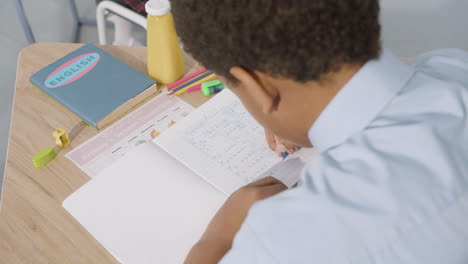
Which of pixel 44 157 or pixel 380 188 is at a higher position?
pixel 380 188

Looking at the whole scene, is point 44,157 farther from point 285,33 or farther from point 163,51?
point 285,33

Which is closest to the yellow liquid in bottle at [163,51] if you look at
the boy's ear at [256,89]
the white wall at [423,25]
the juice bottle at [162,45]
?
the juice bottle at [162,45]

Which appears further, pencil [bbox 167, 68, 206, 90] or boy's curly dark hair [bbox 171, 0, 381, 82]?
pencil [bbox 167, 68, 206, 90]

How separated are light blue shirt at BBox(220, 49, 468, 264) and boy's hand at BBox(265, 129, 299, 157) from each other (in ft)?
0.68

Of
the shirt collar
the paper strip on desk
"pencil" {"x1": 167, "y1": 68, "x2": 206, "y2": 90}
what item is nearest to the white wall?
"pencil" {"x1": 167, "y1": 68, "x2": 206, "y2": 90}

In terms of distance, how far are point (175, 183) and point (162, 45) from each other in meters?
0.32

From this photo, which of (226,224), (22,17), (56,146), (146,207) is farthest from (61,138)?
(22,17)

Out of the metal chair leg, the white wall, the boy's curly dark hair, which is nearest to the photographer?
the boy's curly dark hair

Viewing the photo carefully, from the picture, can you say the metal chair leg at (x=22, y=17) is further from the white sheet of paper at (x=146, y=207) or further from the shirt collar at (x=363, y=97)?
the shirt collar at (x=363, y=97)

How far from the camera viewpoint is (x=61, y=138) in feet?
2.81

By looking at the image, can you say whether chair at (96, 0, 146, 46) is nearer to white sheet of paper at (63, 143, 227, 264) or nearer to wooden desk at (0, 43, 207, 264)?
wooden desk at (0, 43, 207, 264)

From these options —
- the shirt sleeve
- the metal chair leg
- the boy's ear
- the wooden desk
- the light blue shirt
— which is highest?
the boy's ear

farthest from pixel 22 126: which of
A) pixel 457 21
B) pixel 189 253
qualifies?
pixel 457 21

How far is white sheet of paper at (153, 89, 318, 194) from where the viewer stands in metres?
0.80
